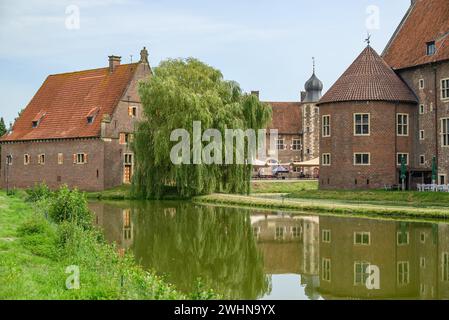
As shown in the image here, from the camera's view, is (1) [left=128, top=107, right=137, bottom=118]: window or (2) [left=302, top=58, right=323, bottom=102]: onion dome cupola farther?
(2) [left=302, top=58, right=323, bottom=102]: onion dome cupola

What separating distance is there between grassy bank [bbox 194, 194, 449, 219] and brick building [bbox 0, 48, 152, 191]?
40.3 feet

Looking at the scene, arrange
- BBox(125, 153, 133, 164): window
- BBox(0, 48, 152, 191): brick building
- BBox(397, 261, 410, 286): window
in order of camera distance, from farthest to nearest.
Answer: BBox(125, 153, 133, 164): window < BBox(0, 48, 152, 191): brick building < BBox(397, 261, 410, 286): window

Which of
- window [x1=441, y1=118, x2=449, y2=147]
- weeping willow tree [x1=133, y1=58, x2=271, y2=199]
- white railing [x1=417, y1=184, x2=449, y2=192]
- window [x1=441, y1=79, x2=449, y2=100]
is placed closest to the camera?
white railing [x1=417, y1=184, x2=449, y2=192]

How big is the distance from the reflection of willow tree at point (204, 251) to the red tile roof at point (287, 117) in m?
37.5

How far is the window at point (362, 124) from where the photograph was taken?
38000 millimetres

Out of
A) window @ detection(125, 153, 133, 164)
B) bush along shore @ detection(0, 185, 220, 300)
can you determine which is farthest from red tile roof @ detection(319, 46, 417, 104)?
bush along shore @ detection(0, 185, 220, 300)

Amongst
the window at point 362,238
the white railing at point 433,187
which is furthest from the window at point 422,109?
the window at point 362,238

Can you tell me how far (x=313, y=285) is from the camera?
1346 cm

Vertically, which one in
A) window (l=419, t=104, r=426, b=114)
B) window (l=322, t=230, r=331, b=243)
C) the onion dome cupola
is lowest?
window (l=322, t=230, r=331, b=243)

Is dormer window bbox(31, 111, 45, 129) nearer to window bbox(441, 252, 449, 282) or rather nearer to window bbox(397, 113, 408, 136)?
window bbox(397, 113, 408, 136)

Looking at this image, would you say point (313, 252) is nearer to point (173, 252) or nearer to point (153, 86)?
point (173, 252)

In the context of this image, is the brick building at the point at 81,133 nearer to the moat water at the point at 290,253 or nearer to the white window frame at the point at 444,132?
the moat water at the point at 290,253

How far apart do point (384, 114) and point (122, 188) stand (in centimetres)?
1860

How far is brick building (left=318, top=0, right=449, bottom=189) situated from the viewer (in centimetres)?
3719
